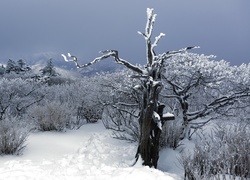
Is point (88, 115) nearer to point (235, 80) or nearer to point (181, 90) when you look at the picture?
point (181, 90)

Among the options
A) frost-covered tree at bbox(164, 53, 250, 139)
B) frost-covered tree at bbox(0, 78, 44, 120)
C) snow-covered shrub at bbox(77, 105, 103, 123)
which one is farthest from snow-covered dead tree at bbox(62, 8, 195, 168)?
frost-covered tree at bbox(0, 78, 44, 120)

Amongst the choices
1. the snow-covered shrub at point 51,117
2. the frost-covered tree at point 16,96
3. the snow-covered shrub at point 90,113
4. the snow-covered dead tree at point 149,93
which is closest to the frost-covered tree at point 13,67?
the frost-covered tree at point 16,96

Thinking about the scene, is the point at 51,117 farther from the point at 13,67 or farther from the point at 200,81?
the point at 13,67

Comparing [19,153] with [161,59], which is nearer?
[161,59]

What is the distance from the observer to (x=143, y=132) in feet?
19.7

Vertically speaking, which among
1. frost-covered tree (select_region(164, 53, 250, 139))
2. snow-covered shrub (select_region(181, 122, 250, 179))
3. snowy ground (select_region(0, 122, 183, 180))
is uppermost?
frost-covered tree (select_region(164, 53, 250, 139))

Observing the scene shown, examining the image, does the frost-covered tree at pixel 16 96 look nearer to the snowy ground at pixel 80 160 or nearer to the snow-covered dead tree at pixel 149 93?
the snowy ground at pixel 80 160

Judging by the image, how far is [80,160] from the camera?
6125 millimetres

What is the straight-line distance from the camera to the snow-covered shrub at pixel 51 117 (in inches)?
360

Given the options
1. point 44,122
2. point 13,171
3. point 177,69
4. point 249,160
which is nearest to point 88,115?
point 44,122

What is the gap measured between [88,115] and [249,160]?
9.24 metres

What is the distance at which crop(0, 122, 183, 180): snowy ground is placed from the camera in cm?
450

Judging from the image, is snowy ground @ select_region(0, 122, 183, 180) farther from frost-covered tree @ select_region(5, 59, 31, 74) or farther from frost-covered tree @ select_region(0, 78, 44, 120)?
frost-covered tree @ select_region(5, 59, 31, 74)

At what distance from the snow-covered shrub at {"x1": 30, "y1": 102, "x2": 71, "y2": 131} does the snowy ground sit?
1.30 feet
